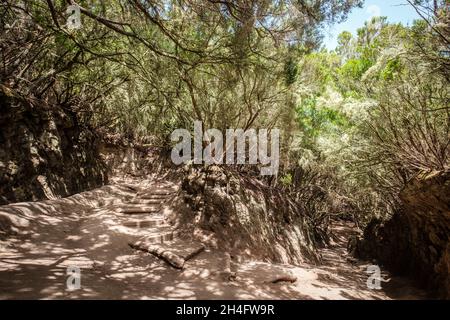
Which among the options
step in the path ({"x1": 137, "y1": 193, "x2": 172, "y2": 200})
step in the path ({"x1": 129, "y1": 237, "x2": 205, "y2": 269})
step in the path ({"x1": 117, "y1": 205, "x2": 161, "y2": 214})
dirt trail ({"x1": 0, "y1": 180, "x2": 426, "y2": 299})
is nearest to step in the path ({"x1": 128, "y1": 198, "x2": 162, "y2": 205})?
step in the path ({"x1": 137, "y1": 193, "x2": 172, "y2": 200})

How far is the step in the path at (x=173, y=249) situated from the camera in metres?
5.23

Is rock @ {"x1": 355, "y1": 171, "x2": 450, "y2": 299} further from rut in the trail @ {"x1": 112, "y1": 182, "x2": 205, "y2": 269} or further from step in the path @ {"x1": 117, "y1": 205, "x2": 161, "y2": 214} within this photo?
step in the path @ {"x1": 117, "y1": 205, "x2": 161, "y2": 214}

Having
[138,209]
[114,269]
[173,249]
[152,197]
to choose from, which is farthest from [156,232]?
[152,197]

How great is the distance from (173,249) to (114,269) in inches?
56.0

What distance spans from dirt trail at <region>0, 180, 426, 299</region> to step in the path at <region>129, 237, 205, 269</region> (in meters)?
0.12

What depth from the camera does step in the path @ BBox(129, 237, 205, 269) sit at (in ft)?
17.1

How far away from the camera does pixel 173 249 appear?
18.9 feet

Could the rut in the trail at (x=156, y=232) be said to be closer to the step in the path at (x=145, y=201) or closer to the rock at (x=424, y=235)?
the step in the path at (x=145, y=201)

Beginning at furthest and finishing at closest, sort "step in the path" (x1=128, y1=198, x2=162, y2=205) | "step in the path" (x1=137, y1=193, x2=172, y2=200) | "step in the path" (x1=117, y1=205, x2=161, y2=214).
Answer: "step in the path" (x1=137, y1=193, x2=172, y2=200)
"step in the path" (x1=128, y1=198, x2=162, y2=205)
"step in the path" (x1=117, y1=205, x2=161, y2=214)

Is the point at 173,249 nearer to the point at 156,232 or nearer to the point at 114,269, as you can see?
the point at 156,232

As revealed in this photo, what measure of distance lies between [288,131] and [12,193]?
8.77 m

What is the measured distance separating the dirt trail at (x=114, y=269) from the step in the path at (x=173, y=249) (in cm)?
12

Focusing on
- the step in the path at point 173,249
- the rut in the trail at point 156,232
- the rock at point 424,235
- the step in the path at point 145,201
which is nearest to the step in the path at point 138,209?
the rut in the trail at point 156,232
